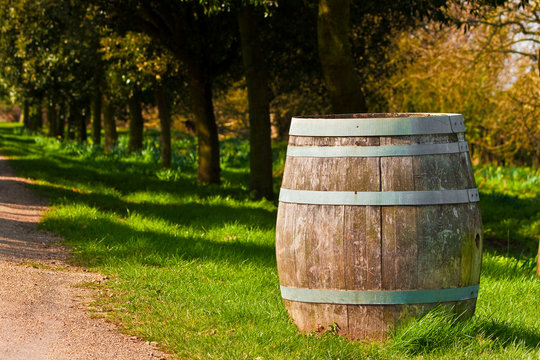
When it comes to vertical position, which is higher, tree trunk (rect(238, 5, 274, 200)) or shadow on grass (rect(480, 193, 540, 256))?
tree trunk (rect(238, 5, 274, 200))

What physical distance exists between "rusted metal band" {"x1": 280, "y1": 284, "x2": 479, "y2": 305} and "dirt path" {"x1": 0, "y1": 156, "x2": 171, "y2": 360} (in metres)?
1.02

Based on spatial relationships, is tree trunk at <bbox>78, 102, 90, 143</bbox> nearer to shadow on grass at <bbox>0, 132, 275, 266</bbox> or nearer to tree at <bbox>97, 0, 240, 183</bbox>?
shadow on grass at <bbox>0, 132, 275, 266</bbox>

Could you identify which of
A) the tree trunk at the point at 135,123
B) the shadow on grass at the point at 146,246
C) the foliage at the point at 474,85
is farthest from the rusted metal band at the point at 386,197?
the tree trunk at the point at 135,123

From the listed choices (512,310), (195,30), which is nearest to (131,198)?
(195,30)

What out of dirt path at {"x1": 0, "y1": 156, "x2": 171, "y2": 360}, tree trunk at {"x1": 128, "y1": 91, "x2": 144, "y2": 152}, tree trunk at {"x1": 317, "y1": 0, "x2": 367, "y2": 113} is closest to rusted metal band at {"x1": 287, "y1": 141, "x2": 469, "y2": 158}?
dirt path at {"x1": 0, "y1": 156, "x2": 171, "y2": 360}

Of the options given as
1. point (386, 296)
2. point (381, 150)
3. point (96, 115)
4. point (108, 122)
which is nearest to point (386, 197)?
point (381, 150)

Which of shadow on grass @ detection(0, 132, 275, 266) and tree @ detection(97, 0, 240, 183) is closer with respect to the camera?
shadow on grass @ detection(0, 132, 275, 266)

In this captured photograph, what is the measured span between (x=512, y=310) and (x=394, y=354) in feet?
5.20

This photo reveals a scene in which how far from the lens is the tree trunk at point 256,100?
11.4 meters

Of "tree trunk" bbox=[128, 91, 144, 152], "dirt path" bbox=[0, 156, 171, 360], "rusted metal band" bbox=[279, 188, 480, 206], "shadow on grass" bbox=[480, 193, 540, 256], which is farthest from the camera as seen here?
"tree trunk" bbox=[128, 91, 144, 152]

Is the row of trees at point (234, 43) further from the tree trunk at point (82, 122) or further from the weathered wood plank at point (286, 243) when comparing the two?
the tree trunk at point (82, 122)

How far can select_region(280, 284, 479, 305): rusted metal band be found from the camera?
393cm

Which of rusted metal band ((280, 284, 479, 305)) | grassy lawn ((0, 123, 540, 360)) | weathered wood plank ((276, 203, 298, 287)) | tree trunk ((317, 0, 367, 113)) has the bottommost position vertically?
grassy lawn ((0, 123, 540, 360))

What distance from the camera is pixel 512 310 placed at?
4.98 m
